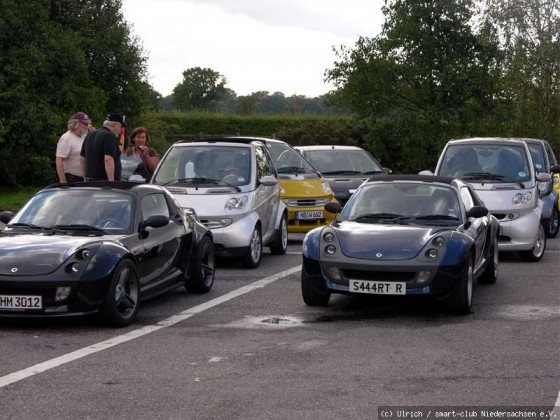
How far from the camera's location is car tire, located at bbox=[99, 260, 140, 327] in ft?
32.9

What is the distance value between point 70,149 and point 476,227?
20.4 feet

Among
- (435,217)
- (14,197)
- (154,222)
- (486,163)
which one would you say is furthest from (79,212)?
(14,197)

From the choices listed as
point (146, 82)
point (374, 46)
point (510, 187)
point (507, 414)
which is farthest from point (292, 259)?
point (374, 46)

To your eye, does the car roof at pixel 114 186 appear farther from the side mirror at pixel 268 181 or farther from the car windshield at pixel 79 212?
the side mirror at pixel 268 181

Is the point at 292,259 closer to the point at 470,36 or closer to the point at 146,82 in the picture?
the point at 146,82

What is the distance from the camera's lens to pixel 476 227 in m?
12.4

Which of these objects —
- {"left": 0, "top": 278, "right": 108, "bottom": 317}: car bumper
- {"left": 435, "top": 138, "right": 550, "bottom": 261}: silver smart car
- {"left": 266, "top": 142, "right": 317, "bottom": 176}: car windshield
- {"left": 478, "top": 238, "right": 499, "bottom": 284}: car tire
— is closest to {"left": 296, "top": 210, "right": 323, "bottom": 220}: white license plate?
{"left": 266, "top": 142, "right": 317, "bottom": 176}: car windshield

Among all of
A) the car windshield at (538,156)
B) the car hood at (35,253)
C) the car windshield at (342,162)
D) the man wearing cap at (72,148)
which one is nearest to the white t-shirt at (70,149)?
the man wearing cap at (72,148)

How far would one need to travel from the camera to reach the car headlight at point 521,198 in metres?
16.7

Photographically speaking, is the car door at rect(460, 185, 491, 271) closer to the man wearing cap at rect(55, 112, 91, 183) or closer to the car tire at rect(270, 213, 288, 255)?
the car tire at rect(270, 213, 288, 255)

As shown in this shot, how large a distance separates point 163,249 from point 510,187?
7.06 metres

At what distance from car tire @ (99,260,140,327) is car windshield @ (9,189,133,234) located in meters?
0.67

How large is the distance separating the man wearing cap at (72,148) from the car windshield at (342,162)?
8.02 m

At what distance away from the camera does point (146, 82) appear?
3891 centimetres
